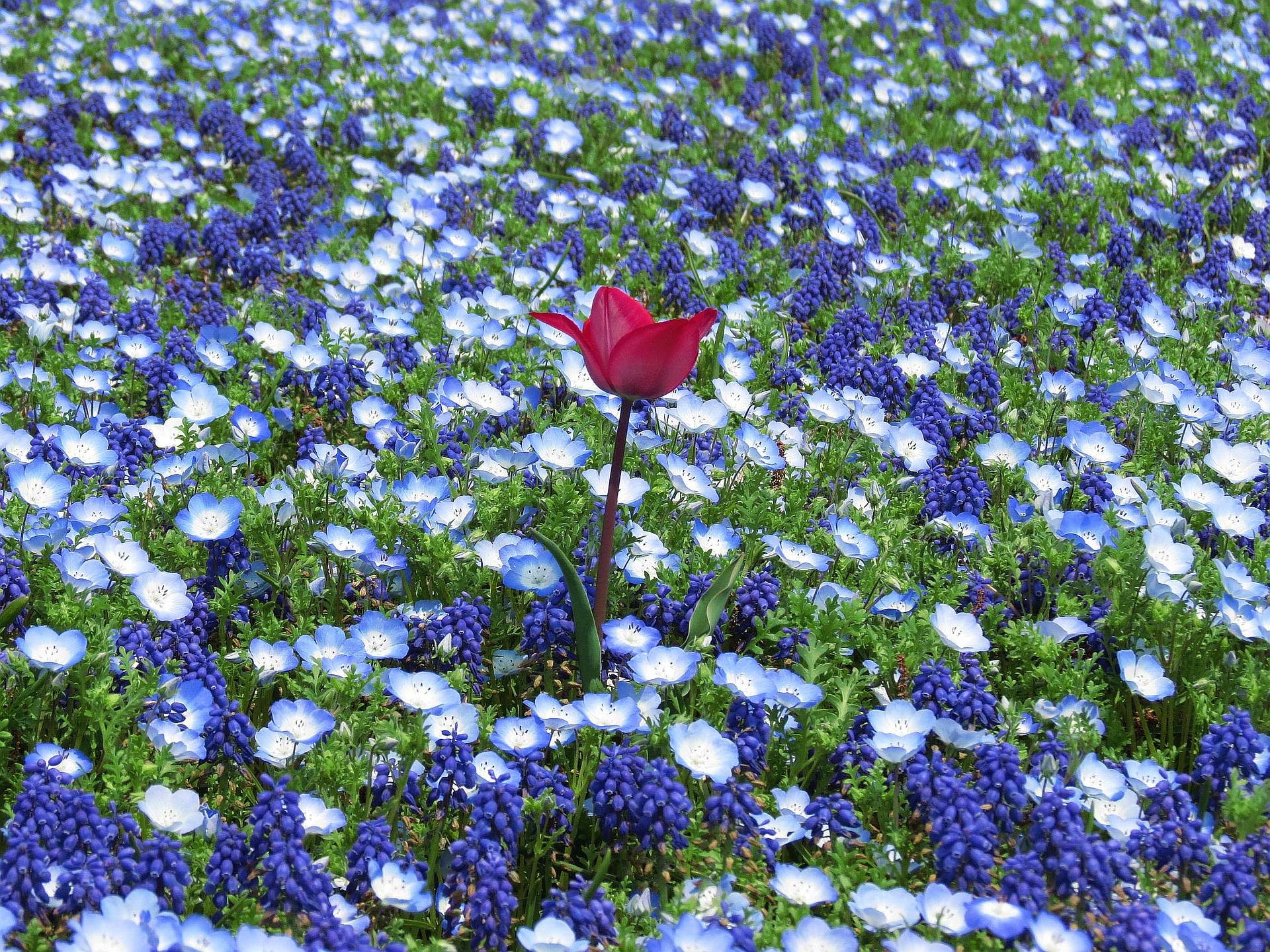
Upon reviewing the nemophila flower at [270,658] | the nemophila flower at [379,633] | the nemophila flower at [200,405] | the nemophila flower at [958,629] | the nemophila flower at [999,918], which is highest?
the nemophila flower at [999,918]

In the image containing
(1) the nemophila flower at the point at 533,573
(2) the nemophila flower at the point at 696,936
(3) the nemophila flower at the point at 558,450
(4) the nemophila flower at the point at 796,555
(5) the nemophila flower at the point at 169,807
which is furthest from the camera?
(3) the nemophila flower at the point at 558,450

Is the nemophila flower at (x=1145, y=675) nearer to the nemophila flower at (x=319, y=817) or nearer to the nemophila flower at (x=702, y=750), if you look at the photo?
the nemophila flower at (x=702, y=750)

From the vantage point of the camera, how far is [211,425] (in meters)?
3.68

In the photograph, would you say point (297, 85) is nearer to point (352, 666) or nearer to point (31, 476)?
point (31, 476)

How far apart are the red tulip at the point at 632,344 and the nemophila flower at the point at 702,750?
0.63 m

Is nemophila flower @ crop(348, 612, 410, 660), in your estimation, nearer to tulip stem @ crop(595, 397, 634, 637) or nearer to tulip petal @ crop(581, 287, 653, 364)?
tulip stem @ crop(595, 397, 634, 637)

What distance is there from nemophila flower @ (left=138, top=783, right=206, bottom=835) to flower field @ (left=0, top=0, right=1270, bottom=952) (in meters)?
0.01

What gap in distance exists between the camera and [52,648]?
2.53 metres

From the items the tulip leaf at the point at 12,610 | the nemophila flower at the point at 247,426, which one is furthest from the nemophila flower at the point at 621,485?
the tulip leaf at the point at 12,610

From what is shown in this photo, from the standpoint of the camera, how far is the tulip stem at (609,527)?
8.55 feet

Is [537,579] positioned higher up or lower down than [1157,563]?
lower down

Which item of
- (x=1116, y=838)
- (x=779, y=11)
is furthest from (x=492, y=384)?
(x=779, y=11)

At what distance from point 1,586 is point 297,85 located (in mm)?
4217

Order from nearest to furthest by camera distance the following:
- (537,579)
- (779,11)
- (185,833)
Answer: (185,833) → (537,579) → (779,11)
